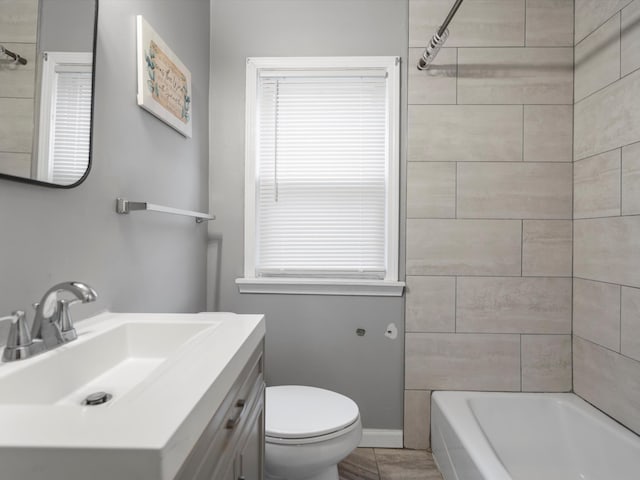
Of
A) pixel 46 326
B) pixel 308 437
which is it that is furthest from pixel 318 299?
pixel 46 326

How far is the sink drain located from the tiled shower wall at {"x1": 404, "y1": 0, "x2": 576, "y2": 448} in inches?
57.3

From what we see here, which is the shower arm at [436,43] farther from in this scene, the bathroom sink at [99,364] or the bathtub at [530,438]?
the bathtub at [530,438]

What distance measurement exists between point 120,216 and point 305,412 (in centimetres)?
98

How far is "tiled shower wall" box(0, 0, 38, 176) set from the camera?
0.71m

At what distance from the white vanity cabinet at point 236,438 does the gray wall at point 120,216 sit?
0.50 meters

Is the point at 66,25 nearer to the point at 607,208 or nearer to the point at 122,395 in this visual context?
the point at 122,395

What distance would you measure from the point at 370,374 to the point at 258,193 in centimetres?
116

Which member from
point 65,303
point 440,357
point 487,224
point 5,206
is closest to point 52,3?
point 5,206

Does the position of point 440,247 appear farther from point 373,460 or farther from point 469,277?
point 373,460

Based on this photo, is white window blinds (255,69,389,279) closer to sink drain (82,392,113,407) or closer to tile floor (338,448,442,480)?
tile floor (338,448,442,480)

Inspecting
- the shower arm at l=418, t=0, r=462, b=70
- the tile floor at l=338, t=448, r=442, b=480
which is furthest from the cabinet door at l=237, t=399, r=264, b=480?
the shower arm at l=418, t=0, r=462, b=70

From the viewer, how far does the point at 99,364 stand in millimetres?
847

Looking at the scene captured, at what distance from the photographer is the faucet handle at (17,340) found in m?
0.67

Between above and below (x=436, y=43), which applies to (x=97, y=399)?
below
